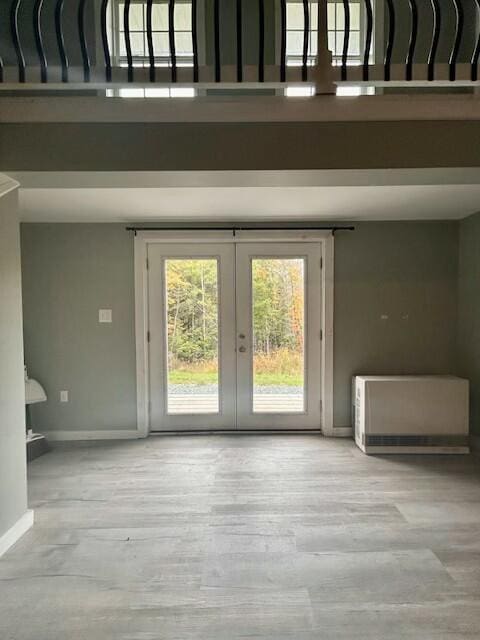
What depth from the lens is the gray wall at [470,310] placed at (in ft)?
11.0

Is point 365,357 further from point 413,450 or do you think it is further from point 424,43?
point 424,43

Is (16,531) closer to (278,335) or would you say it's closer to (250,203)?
(278,335)

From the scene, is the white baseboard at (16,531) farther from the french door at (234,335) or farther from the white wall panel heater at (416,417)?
the white wall panel heater at (416,417)

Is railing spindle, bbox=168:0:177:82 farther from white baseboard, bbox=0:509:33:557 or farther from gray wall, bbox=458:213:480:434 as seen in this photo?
gray wall, bbox=458:213:480:434

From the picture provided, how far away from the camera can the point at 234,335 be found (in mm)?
3688

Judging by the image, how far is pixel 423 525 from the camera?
2.19m

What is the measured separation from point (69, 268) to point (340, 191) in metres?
2.65

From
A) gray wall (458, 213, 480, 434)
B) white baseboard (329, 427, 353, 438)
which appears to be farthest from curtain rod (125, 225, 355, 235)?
white baseboard (329, 427, 353, 438)

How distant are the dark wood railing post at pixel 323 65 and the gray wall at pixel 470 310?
2.27m

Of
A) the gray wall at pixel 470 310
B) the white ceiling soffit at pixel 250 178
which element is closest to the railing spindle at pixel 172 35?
the white ceiling soffit at pixel 250 178

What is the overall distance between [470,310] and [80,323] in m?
3.80

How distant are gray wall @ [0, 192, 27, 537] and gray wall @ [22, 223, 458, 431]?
1.48 metres

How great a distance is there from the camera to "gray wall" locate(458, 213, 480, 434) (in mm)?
3354

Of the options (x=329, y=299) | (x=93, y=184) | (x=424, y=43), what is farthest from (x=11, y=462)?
(x=424, y=43)
